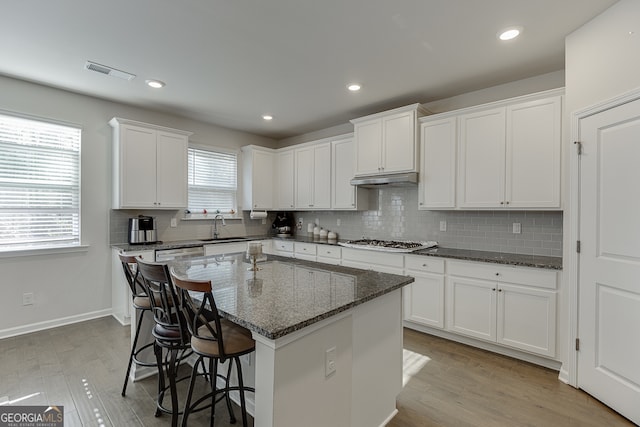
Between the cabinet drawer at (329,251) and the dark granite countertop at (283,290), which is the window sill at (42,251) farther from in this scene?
the cabinet drawer at (329,251)

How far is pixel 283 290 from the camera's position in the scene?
5.70 ft

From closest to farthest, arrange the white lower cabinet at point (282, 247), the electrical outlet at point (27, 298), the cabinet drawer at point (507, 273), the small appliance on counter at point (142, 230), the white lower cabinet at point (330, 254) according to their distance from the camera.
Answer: the cabinet drawer at point (507, 273)
the electrical outlet at point (27, 298)
the small appliance on counter at point (142, 230)
the white lower cabinet at point (330, 254)
the white lower cabinet at point (282, 247)

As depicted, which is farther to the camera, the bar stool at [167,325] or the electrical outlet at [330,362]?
the bar stool at [167,325]

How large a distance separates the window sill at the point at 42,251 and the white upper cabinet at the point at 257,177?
231 centimetres

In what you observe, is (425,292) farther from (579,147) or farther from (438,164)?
(579,147)

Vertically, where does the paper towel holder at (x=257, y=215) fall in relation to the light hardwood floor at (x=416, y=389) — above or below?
above

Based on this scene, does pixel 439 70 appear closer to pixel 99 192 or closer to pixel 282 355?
pixel 282 355

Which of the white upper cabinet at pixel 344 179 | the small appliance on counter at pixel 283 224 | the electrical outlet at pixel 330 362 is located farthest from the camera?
the small appliance on counter at pixel 283 224

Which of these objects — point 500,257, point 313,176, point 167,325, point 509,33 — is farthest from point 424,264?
point 167,325

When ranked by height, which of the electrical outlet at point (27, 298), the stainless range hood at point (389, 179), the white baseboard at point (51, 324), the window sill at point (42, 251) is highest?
the stainless range hood at point (389, 179)

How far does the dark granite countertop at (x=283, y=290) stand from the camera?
4.23ft

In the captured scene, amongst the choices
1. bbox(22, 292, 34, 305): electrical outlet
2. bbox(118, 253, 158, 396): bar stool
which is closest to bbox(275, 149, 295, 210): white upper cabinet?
bbox(118, 253, 158, 396): bar stool

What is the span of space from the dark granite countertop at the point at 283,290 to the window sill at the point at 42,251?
203cm

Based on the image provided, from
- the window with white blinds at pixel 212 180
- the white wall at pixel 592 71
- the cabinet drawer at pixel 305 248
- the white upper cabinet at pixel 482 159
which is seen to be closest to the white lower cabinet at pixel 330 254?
the cabinet drawer at pixel 305 248
